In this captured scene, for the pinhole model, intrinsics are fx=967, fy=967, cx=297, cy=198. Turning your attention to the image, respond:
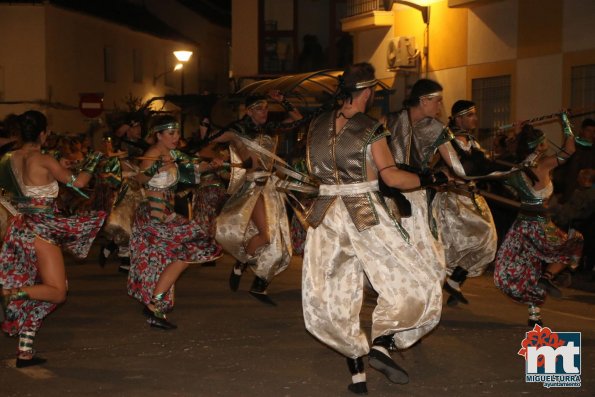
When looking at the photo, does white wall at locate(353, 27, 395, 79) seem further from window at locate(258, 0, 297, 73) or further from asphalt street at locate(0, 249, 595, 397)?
asphalt street at locate(0, 249, 595, 397)

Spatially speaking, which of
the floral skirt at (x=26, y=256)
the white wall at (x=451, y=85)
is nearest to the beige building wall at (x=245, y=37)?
the white wall at (x=451, y=85)

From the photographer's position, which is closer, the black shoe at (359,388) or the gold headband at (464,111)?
the black shoe at (359,388)

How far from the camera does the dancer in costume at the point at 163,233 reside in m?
8.11

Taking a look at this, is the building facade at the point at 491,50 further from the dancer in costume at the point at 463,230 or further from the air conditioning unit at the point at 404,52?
the dancer in costume at the point at 463,230

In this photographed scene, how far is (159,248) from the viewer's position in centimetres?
825

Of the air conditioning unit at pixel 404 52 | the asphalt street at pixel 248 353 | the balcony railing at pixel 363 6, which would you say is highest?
the balcony railing at pixel 363 6

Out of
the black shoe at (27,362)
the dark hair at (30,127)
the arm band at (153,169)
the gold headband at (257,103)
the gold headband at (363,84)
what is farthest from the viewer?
the gold headband at (257,103)

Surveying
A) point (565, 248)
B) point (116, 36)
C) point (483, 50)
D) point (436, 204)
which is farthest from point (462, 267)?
point (116, 36)

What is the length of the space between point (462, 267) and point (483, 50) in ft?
26.5

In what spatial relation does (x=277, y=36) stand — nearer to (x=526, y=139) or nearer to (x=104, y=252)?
(x=104, y=252)

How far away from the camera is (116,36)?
39062 millimetres

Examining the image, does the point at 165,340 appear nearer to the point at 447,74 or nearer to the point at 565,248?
the point at 565,248

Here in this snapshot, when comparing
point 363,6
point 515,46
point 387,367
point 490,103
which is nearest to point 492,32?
point 515,46

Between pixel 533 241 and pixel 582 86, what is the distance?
704cm
